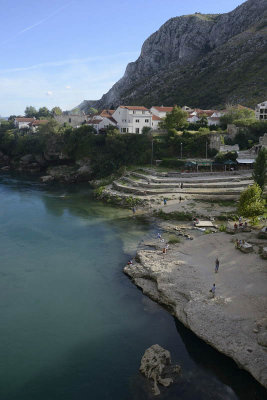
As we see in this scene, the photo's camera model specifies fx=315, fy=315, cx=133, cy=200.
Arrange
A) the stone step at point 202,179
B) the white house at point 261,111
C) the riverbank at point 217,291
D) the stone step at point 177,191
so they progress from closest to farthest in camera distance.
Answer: the riverbank at point 217,291 < the stone step at point 177,191 < the stone step at point 202,179 < the white house at point 261,111

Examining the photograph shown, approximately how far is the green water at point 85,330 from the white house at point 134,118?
43.9m

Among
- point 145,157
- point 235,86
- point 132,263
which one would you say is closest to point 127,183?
point 145,157

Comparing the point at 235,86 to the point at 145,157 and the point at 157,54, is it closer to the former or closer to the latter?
the point at 145,157

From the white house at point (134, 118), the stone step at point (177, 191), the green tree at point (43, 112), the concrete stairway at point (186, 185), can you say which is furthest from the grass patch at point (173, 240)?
the green tree at point (43, 112)

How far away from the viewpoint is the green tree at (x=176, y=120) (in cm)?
7150

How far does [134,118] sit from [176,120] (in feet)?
33.7

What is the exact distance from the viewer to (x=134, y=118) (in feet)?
247

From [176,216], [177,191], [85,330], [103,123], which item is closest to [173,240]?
[176,216]

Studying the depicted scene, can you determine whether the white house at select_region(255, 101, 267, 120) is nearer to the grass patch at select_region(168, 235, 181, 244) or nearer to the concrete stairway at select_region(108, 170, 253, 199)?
the concrete stairway at select_region(108, 170, 253, 199)

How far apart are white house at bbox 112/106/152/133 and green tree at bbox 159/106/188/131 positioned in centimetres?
534

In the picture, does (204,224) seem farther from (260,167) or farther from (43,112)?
(43,112)

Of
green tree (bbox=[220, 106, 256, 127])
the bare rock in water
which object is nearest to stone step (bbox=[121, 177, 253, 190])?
green tree (bbox=[220, 106, 256, 127])

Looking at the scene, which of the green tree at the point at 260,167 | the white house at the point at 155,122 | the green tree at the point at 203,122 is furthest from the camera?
the white house at the point at 155,122

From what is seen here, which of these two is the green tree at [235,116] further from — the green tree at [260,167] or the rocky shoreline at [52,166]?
the green tree at [260,167]
